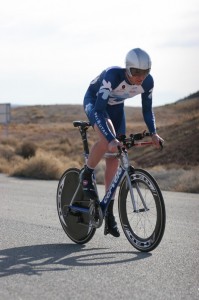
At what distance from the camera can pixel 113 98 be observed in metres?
7.32

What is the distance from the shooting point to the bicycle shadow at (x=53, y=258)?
242 inches

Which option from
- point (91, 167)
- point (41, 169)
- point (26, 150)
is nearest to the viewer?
point (91, 167)

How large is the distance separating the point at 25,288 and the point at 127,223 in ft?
6.08

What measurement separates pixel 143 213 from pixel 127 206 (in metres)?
0.30

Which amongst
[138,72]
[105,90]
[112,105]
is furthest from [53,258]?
[138,72]

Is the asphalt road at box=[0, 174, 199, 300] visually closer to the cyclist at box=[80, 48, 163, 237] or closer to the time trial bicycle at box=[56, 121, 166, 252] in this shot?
the time trial bicycle at box=[56, 121, 166, 252]

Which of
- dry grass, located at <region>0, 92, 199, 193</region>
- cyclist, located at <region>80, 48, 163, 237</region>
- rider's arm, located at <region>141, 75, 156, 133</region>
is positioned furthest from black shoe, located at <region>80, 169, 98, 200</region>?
dry grass, located at <region>0, 92, 199, 193</region>

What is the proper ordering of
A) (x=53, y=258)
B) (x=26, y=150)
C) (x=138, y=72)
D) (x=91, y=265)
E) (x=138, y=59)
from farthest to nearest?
(x=26, y=150) < (x=138, y=72) < (x=138, y=59) < (x=53, y=258) < (x=91, y=265)

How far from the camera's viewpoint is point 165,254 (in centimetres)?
674

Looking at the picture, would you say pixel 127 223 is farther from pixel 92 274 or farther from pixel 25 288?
pixel 25 288

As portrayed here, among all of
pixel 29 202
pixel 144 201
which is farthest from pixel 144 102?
pixel 29 202

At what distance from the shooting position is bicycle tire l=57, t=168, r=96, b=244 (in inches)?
291

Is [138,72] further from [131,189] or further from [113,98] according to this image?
[131,189]

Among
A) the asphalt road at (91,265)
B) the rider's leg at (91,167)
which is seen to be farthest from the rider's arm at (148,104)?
the asphalt road at (91,265)
